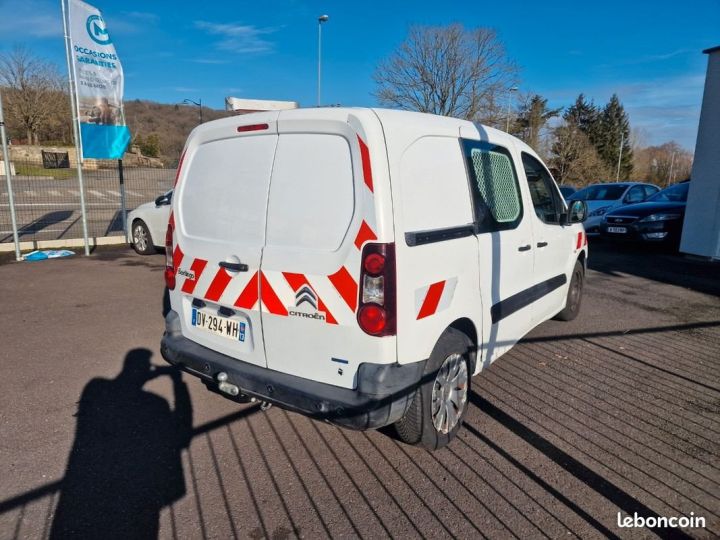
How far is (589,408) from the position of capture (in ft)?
11.7

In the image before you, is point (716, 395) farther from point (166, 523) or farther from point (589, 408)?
point (166, 523)

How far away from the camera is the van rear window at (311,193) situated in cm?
245

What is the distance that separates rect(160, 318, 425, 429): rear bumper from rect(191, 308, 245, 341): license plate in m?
0.19

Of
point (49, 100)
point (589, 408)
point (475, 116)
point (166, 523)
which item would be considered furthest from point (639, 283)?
point (49, 100)

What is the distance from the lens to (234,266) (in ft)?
9.17

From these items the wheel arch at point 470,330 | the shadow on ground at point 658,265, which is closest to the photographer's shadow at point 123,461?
the wheel arch at point 470,330

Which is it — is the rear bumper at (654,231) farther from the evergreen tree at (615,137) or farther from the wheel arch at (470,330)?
the evergreen tree at (615,137)

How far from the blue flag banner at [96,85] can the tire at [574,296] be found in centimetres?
869

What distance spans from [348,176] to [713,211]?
34.2ft

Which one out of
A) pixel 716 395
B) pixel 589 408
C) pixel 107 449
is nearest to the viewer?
pixel 107 449

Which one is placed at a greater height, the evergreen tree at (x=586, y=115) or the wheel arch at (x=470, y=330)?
the evergreen tree at (x=586, y=115)

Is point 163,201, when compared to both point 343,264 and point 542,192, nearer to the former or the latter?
point 542,192

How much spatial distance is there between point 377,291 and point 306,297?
40 cm

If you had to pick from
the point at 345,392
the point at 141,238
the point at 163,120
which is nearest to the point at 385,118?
the point at 345,392
